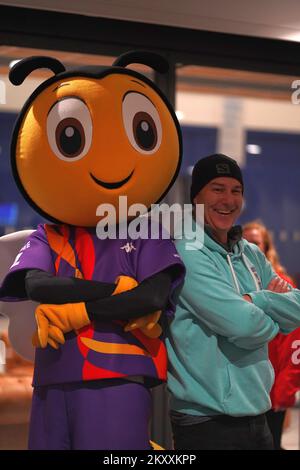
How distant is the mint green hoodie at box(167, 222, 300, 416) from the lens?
7.09 ft

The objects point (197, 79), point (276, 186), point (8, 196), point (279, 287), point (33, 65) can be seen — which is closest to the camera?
point (33, 65)

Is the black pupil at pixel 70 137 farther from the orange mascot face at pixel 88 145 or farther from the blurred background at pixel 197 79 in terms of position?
the blurred background at pixel 197 79

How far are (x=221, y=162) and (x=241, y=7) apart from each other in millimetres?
702

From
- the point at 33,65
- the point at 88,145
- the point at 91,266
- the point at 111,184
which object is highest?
the point at 33,65

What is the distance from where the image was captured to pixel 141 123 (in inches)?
85.9

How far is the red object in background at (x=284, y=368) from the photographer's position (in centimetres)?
293

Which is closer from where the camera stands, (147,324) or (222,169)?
(147,324)

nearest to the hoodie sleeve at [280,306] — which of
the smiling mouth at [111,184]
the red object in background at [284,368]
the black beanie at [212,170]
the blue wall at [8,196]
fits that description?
the black beanie at [212,170]

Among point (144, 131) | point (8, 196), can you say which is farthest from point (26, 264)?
point (8, 196)

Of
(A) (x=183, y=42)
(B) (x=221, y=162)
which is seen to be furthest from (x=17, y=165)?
(A) (x=183, y=42)

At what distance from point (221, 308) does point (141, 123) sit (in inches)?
24.4

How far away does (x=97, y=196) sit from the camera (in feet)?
6.98

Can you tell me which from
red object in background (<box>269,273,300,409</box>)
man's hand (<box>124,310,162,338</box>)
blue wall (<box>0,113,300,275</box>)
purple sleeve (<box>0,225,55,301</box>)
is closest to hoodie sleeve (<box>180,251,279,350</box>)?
man's hand (<box>124,310,162,338</box>)

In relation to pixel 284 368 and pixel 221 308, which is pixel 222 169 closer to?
pixel 221 308
